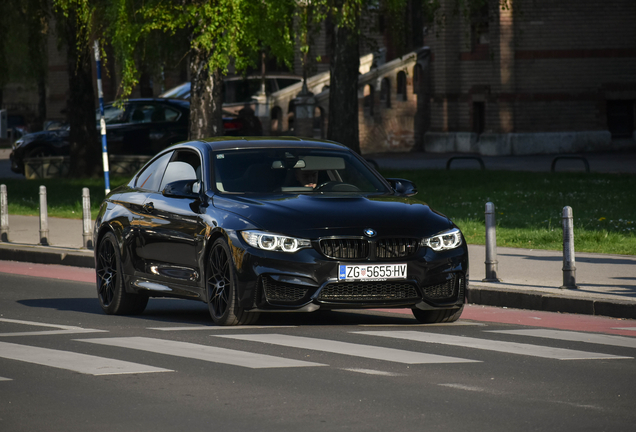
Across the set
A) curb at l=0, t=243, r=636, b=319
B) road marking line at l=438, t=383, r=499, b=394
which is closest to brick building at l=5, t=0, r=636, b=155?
curb at l=0, t=243, r=636, b=319

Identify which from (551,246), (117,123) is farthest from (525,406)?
(117,123)

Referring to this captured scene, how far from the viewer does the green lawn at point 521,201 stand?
16.6m

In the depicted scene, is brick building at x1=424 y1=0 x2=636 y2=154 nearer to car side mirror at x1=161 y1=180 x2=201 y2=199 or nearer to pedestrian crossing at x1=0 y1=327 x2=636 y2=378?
car side mirror at x1=161 y1=180 x2=201 y2=199

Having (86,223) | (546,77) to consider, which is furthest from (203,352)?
(546,77)

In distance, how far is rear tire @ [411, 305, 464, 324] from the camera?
10211mm

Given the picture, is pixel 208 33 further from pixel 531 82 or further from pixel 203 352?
pixel 531 82

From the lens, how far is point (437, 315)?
33.7ft

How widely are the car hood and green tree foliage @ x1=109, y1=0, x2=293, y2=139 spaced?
9650mm

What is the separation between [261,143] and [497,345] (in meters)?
2.95

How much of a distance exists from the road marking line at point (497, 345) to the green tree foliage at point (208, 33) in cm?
1045

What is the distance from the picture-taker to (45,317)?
10969 millimetres

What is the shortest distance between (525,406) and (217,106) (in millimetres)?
15326

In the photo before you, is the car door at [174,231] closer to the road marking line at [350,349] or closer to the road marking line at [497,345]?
the road marking line at [350,349]

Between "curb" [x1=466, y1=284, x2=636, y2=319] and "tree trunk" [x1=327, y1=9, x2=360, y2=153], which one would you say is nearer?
"curb" [x1=466, y1=284, x2=636, y2=319]
